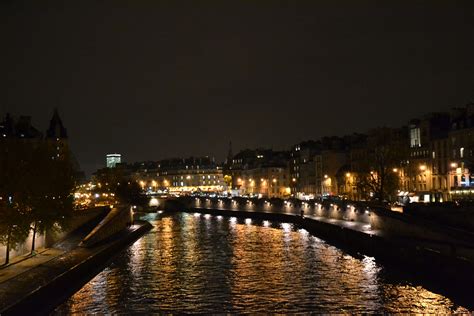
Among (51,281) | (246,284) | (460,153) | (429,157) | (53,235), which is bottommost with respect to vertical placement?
(246,284)

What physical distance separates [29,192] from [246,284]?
47.8 feet

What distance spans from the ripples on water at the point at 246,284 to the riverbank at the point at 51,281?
0.88 metres

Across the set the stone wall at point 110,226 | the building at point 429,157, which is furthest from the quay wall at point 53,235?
the building at point 429,157

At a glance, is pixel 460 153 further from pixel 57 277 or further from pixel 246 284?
pixel 57 277

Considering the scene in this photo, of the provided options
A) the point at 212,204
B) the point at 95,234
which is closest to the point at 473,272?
the point at 95,234

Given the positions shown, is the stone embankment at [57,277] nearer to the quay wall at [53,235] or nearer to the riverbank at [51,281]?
the riverbank at [51,281]

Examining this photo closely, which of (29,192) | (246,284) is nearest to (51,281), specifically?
(29,192)

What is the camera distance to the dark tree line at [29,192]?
3866 centimetres

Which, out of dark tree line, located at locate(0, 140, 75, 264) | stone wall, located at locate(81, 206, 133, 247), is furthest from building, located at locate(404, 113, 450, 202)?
dark tree line, located at locate(0, 140, 75, 264)

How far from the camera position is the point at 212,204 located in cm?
14100

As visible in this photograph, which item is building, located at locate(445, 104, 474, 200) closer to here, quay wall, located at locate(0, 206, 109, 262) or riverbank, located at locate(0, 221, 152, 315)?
quay wall, located at locate(0, 206, 109, 262)

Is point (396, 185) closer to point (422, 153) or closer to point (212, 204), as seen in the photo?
point (422, 153)

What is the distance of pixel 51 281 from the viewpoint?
34.2m

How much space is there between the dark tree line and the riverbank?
2.49 m
